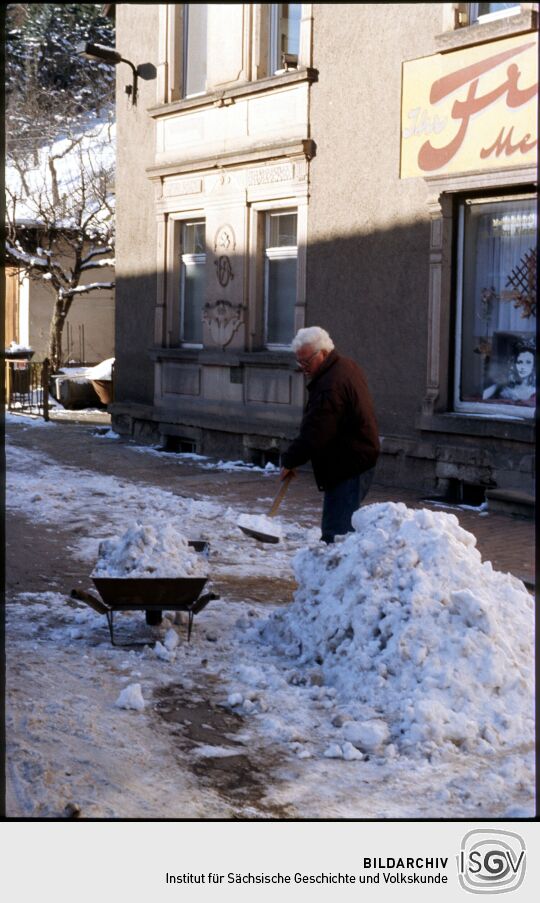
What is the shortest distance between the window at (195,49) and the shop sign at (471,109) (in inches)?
212

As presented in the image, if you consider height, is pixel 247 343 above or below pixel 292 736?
above

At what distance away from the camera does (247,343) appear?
653 inches

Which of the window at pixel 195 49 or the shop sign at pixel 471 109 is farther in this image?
the window at pixel 195 49

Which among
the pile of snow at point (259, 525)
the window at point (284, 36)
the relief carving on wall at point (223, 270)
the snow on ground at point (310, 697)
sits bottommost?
the snow on ground at point (310, 697)

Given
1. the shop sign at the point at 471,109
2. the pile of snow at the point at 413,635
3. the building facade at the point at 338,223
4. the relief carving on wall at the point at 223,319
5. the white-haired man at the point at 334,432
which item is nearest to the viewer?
the pile of snow at the point at 413,635

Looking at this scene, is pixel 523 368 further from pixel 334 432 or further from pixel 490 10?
pixel 334 432

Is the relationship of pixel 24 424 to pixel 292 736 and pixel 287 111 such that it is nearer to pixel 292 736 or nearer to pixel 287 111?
pixel 287 111

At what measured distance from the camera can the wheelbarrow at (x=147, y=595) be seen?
6.71 meters

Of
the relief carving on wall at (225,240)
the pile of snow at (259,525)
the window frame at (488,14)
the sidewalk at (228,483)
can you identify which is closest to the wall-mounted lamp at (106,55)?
the relief carving on wall at (225,240)

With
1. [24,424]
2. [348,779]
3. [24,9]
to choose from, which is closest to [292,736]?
[348,779]

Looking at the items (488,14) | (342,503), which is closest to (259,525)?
(342,503)

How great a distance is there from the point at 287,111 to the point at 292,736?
11.6 m

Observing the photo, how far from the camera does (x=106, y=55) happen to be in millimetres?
18406

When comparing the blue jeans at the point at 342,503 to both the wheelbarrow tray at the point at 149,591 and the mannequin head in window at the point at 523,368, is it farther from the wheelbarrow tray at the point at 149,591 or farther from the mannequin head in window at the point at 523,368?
the mannequin head in window at the point at 523,368
